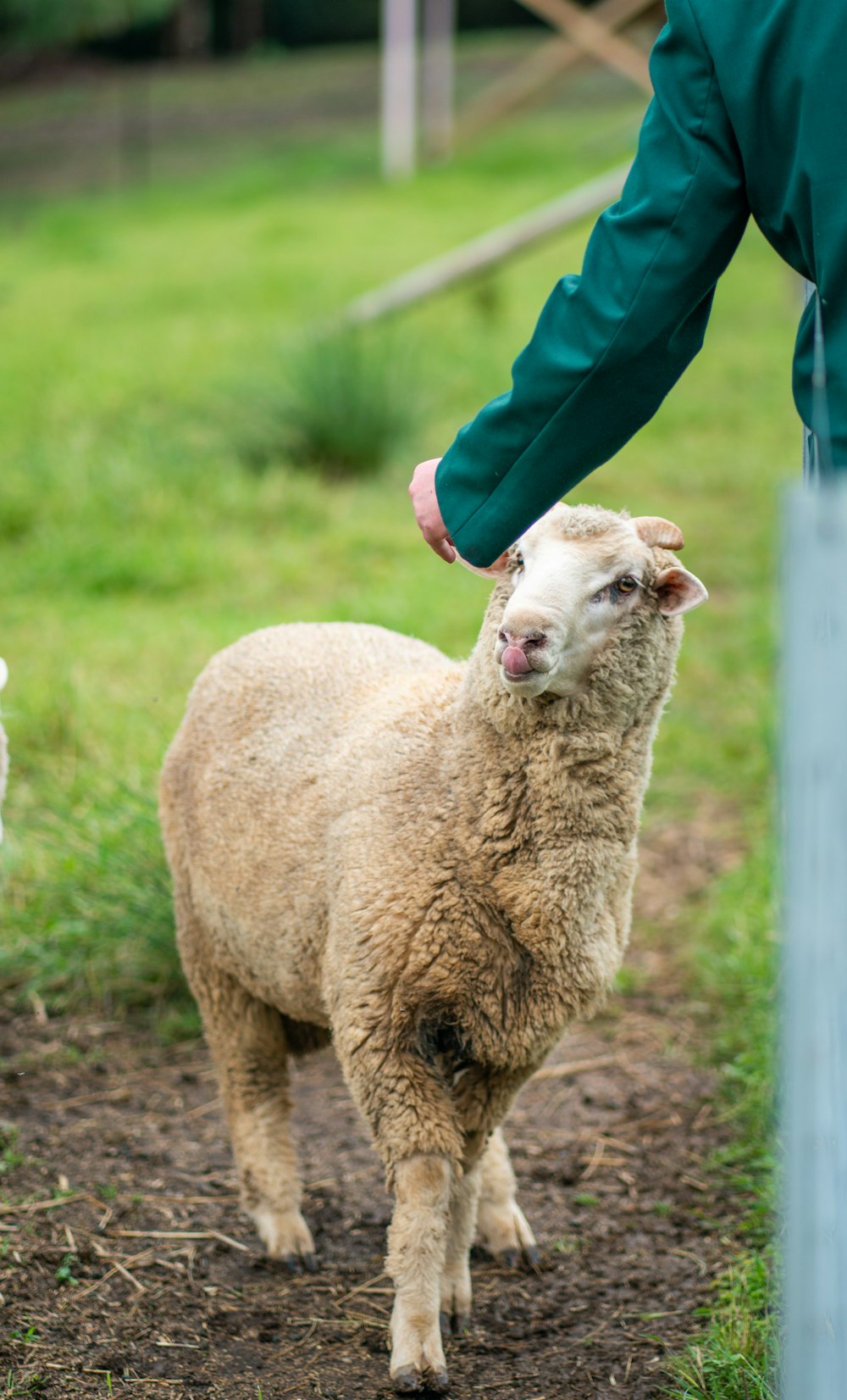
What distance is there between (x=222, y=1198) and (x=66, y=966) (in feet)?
3.14

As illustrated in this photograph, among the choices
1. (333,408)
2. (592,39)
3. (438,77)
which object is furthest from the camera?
(438,77)

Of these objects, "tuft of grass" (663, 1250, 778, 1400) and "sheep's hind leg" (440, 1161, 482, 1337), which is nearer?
"tuft of grass" (663, 1250, 778, 1400)

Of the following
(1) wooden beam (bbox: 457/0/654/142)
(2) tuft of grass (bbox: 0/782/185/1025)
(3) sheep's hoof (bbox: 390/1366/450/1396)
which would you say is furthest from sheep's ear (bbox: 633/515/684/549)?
(1) wooden beam (bbox: 457/0/654/142)

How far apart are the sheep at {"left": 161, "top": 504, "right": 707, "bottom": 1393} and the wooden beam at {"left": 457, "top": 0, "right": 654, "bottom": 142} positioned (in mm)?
8104

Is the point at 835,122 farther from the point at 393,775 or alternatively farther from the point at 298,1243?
the point at 298,1243

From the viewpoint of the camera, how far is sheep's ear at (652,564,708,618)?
241cm

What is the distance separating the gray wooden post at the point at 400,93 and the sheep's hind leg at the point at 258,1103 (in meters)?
16.9

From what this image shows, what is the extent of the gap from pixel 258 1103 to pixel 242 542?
4.22 metres

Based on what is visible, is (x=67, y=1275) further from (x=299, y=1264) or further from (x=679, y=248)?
(x=679, y=248)

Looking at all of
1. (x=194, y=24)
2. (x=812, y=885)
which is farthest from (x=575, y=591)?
(x=194, y=24)

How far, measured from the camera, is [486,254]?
10.0 m

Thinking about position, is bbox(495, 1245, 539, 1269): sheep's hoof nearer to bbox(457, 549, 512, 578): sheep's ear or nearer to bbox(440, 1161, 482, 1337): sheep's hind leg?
bbox(440, 1161, 482, 1337): sheep's hind leg

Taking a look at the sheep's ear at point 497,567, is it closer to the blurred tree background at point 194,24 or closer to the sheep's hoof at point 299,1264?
the sheep's hoof at point 299,1264

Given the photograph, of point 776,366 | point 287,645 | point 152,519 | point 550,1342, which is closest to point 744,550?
point 152,519
